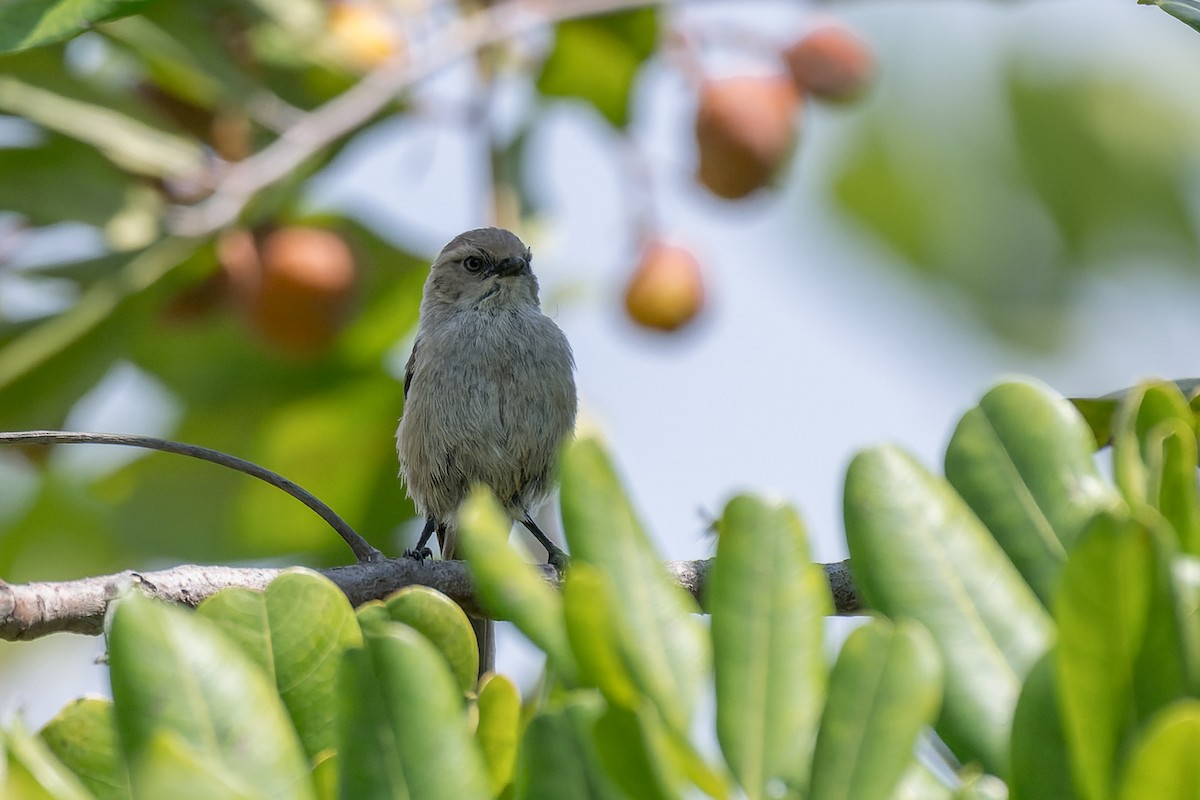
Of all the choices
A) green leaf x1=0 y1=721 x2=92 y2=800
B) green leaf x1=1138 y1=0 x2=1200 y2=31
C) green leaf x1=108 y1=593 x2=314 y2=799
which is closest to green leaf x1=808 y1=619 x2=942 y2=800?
green leaf x1=108 y1=593 x2=314 y2=799

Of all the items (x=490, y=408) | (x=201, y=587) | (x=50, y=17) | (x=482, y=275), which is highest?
(x=50, y=17)

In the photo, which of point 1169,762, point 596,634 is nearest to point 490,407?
point 596,634

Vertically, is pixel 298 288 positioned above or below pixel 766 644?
below

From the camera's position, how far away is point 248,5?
193 inches

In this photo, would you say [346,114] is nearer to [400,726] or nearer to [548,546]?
[548,546]

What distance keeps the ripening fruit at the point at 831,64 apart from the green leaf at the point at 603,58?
556 millimetres

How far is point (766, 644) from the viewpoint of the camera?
4.45 ft

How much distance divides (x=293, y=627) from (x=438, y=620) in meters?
0.17

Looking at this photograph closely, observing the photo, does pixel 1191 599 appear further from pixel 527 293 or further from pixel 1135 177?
pixel 1135 177

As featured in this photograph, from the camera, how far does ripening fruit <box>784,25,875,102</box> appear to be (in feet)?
16.8

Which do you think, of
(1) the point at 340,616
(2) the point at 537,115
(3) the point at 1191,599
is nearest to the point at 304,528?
(2) the point at 537,115

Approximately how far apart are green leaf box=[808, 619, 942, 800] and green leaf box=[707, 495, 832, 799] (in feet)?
0.17

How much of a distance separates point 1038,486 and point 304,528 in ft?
13.5

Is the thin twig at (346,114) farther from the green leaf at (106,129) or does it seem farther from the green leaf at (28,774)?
the green leaf at (28,774)
